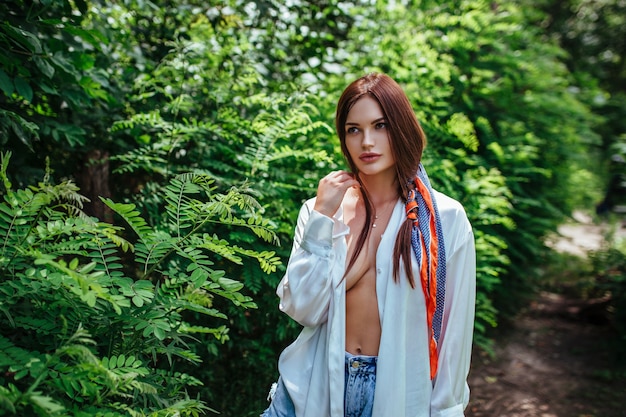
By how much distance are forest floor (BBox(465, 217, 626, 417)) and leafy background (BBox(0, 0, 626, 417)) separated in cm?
60

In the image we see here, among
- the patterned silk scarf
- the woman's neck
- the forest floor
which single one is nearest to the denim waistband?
the patterned silk scarf

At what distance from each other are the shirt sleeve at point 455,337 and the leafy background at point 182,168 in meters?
0.71

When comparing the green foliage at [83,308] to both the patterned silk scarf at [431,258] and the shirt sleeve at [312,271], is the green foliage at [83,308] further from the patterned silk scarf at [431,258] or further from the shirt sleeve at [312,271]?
the patterned silk scarf at [431,258]

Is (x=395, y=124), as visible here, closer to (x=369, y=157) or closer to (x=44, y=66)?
(x=369, y=157)

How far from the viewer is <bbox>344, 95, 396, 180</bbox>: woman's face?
2.11 metres

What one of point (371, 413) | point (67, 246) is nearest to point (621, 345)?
point (371, 413)

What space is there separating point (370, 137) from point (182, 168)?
1.32 meters

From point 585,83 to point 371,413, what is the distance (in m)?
8.19


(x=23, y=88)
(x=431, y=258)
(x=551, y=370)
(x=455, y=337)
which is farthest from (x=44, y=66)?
(x=551, y=370)

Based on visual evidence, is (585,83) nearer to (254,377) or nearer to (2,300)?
(254,377)

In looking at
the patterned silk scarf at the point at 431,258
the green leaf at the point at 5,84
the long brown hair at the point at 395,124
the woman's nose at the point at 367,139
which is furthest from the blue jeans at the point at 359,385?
the green leaf at the point at 5,84

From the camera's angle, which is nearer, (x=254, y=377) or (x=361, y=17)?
(x=254, y=377)

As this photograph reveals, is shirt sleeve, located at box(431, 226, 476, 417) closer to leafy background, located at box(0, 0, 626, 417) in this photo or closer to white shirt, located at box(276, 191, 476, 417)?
white shirt, located at box(276, 191, 476, 417)

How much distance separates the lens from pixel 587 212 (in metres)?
9.43
